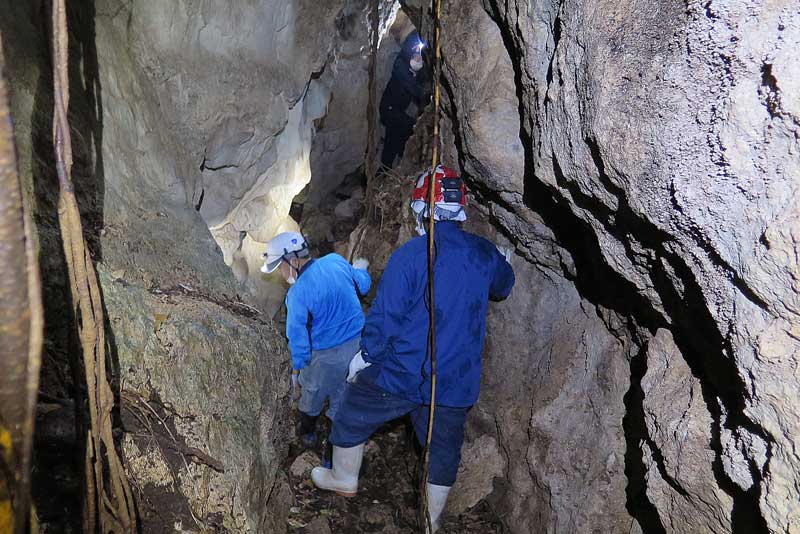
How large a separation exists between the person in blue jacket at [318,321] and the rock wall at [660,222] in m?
1.63

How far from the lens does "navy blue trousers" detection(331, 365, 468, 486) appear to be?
3.50 metres

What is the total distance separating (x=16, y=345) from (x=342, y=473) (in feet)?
11.2

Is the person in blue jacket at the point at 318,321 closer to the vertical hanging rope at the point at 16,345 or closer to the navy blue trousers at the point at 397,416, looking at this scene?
the navy blue trousers at the point at 397,416

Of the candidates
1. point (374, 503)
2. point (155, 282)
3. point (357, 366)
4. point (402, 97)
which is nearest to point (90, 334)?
point (155, 282)

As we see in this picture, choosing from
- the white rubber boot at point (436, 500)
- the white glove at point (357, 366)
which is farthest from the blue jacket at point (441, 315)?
the white rubber boot at point (436, 500)

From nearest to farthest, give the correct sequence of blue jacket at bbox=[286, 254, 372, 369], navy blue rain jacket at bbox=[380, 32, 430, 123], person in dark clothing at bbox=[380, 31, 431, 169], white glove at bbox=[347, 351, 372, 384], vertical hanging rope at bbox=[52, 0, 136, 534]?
vertical hanging rope at bbox=[52, 0, 136, 534] → white glove at bbox=[347, 351, 372, 384] → blue jacket at bbox=[286, 254, 372, 369] → person in dark clothing at bbox=[380, 31, 431, 169] → navy blue rain jacket at bbox=[380, 32, 430, 123]

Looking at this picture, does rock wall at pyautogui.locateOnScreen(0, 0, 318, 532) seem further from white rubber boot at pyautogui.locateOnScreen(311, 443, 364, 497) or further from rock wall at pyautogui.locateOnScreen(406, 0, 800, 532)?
rock wall at pyautogui.locateOnScreen(406, 0, 800, 532)

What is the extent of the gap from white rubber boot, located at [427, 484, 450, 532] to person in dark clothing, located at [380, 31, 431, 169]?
4.49m

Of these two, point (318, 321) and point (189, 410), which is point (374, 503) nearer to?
point (318, 321)

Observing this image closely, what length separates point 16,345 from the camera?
0.80 metres

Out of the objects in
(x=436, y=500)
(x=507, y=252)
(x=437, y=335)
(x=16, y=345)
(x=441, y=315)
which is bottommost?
(x=436, y=500)

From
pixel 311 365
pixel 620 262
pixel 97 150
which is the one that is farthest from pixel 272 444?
pixel 620 262

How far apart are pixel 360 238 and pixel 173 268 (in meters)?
3.75

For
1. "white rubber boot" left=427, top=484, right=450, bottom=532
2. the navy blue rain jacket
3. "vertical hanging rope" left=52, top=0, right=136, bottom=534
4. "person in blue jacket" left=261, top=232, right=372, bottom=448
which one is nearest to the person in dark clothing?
the navy blue rain jacket
